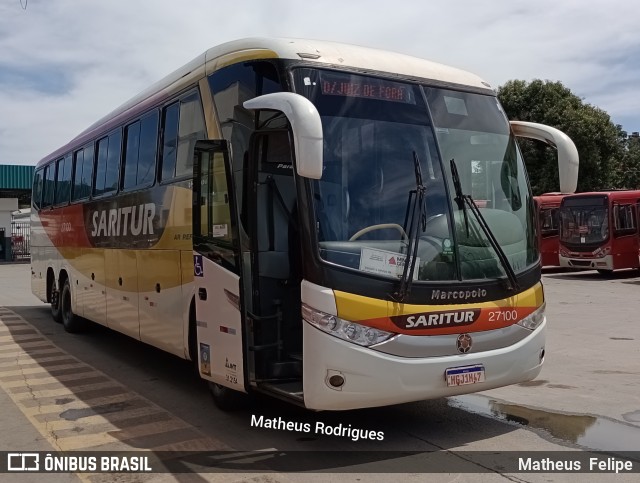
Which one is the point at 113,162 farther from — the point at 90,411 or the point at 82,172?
the point at 90,411

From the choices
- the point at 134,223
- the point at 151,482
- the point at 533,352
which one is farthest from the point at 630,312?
the point at 151,482

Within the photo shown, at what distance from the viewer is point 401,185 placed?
18.4ft

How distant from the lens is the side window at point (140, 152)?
841 centimetres

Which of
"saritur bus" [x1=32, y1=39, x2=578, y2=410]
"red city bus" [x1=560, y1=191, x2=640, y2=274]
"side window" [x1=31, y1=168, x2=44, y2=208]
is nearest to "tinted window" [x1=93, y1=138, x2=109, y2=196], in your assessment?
"saritur bus" [x1=32, y1=39, x2=578, y2=410]

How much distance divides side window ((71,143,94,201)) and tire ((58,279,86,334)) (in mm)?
1926

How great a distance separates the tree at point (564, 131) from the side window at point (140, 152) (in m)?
25.4

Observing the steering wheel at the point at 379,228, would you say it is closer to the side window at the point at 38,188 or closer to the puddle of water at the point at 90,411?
the puddle of water at the point at 90,411

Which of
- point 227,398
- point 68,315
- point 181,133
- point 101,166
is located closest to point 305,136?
point 181,133

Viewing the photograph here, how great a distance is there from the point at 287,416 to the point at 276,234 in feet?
6.32

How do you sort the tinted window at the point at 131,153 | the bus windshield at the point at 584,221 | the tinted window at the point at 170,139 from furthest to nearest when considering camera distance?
the bus windshield at the point at 584,221
the tinted window at the point at 131,153
the tinted window at the point at 170,139

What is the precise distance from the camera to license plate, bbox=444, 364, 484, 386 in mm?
5371

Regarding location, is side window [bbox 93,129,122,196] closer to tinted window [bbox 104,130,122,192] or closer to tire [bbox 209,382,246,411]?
tinted window [bbox 104,130,122,192]

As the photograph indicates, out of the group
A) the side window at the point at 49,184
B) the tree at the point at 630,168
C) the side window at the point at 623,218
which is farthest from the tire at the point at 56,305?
the tree at the point at 630,168

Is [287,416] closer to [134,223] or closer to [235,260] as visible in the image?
[235,260]
